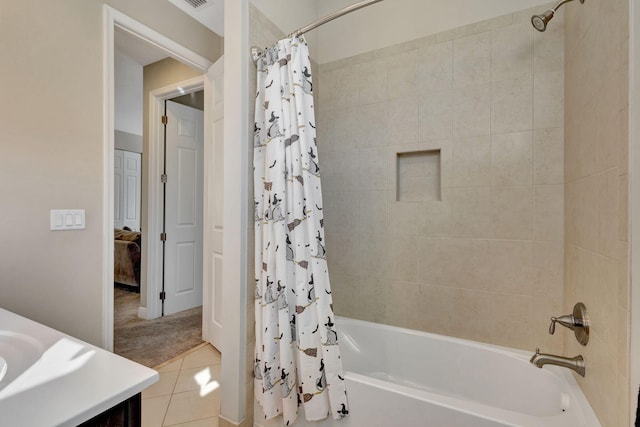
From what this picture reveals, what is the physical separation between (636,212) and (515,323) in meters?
1.02

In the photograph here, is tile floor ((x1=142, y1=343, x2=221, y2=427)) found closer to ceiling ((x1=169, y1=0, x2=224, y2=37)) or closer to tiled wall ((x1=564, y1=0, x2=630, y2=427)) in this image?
tiled wall ((x1=564, y1=0, x2=630, y2=427))

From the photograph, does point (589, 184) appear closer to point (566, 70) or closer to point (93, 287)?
point (566, 70)

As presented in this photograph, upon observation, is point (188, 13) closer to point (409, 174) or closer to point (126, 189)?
point (409, 174)

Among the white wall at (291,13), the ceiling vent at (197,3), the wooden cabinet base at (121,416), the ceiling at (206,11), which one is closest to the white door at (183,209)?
the ceiling at (206,11)

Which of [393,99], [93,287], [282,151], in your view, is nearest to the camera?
[282,151]

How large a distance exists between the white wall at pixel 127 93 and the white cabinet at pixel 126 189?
510 millimetres

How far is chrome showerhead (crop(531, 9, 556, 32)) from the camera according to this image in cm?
130

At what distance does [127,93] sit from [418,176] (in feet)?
13.5

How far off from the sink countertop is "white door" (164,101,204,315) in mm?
2375

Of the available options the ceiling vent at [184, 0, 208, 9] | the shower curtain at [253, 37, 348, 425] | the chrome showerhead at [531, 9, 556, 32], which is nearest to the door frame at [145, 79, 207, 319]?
the ceiling vent at [184, 0, 208, 9]

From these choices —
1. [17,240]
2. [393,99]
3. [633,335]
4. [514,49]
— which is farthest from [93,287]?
[514,49]

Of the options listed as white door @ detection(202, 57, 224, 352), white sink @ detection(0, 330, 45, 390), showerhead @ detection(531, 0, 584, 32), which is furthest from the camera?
white door @ detection(202, 57, 224, 352)

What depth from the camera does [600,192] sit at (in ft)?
3.48

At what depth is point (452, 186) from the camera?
5.78 ft
